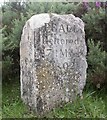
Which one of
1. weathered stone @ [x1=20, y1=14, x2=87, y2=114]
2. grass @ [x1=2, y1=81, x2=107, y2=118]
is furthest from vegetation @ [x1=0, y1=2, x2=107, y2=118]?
weathered stone @ [x1=20, y1=14, x2=87, y2=114]

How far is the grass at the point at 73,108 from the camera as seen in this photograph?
17.4 ft

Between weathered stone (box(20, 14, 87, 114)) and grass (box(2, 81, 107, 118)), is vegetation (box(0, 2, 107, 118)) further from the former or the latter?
weathered stone (box(20, 14, 87, 114))

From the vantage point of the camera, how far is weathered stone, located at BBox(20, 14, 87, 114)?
5.17 meters

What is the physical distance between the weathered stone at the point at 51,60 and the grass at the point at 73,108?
0.38ft

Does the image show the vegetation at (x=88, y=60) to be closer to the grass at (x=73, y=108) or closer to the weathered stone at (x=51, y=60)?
the grass at (x=73, y=108)

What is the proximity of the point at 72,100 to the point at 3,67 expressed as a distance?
1389mm

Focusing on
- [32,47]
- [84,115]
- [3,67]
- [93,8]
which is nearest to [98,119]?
[84,115]

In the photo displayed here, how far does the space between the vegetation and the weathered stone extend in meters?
0.19

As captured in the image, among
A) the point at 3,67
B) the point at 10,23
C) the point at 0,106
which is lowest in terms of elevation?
the point at 0,106

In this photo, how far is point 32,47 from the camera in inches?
203

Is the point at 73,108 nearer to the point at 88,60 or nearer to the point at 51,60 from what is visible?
the point at 51,60

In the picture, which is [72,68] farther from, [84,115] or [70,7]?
[70,7]

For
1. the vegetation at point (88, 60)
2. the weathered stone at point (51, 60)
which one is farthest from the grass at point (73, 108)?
the weathered stone at point (51, 60)

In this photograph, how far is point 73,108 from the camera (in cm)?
541
